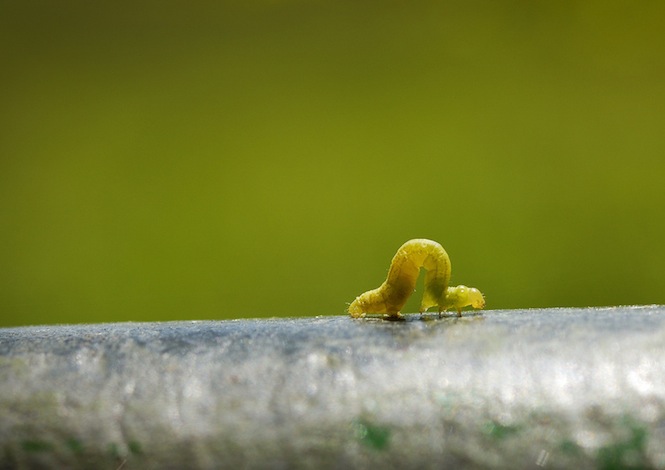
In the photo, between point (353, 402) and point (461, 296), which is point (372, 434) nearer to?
point (353, 402)

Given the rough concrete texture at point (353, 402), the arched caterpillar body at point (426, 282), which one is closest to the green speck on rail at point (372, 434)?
the rough concrete texture at point (353, 402)

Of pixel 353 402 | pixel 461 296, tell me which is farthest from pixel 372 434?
pixel 461 296

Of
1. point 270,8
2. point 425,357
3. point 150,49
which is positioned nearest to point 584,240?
point 270,8

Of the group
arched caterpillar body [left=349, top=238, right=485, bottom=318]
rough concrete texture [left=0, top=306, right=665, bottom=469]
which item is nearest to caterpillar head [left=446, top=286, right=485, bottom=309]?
arched caterpillar body [left=349, top=238, right=485, bottom=318]

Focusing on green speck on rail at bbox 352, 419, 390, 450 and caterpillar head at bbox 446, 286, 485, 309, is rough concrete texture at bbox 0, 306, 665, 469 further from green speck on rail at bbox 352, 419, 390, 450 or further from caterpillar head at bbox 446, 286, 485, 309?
caterpillar head at bbox 446, 286, 485, 309

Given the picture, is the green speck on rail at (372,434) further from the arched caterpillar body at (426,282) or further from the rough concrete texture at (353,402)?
the arched caterpillar body at (426,282)

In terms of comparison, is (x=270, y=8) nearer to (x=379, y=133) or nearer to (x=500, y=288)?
(x=379, y=133)
